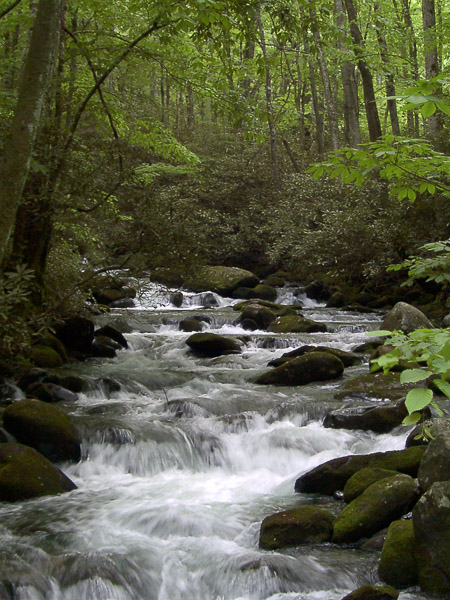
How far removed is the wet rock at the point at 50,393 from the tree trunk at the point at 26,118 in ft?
13.0

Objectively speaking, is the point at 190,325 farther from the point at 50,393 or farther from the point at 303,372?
the point at 50,393

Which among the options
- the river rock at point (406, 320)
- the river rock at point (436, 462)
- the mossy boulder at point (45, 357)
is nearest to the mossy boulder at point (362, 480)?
the river rock at point (436, 462)

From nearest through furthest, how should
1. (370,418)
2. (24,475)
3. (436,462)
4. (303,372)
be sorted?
(436,462) → (24,475) → (370,418) → (303,372)

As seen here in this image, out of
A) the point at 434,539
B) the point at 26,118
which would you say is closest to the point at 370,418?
the point at 434,539

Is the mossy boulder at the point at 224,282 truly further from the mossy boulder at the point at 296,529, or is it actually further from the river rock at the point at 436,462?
the river rock at the point at 436,462

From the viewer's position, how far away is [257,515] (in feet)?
18.2

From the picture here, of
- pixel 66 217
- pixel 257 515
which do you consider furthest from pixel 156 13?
pixel 257 515

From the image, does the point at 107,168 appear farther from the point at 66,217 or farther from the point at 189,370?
the point at 189,370

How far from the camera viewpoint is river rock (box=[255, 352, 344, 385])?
32.6 ft

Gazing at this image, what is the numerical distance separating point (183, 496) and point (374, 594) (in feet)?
8.54

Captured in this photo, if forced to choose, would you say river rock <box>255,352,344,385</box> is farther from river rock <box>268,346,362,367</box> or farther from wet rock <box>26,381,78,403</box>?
wet rock <box>26,381,78,403</box>

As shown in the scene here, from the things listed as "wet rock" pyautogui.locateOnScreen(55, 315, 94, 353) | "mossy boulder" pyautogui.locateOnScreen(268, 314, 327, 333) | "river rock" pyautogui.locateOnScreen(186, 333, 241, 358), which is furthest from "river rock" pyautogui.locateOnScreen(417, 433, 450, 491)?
"mossy boulder" pyautogui.locateOnScreen(268, 314, 327, 333)

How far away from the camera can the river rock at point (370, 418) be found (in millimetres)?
7086

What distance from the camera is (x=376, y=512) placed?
4.81m
